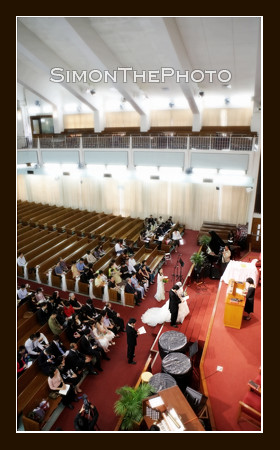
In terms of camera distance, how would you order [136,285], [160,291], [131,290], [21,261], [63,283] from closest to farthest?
[131,290] < [160,291] < [136,285] < [63,283] < [21,261]

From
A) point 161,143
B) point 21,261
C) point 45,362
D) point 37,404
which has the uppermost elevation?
point 161,143

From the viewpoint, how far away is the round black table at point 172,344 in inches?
259

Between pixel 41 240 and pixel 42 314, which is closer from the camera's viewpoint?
pixel 42 314

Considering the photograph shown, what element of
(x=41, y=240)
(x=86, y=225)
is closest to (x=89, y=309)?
(x=41, y=240)

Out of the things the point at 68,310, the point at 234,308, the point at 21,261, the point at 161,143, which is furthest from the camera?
the point at 161,143

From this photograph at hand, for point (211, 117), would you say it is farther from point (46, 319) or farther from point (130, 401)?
point (130, 401)

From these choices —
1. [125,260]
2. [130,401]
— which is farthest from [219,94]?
[130,401]

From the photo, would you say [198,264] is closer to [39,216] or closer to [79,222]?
[79,222]

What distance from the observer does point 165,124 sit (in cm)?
1850

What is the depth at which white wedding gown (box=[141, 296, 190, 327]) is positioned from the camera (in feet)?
27.2

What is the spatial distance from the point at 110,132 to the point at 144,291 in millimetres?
12966

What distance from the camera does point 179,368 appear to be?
6.02 m

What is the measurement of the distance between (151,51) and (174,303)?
11.5 metres

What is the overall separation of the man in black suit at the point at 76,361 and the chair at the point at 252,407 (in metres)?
3.48
